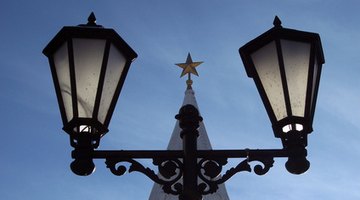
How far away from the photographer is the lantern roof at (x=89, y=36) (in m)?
5.23

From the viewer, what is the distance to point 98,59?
5.14 metres

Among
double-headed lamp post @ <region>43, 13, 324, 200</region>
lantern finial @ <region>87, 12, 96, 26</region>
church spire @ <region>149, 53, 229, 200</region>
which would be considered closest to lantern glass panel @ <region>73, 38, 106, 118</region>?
double-headed lamp post @ <region>43, 13, 324, 200</region>

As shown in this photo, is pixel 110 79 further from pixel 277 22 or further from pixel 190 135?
pixel 277 22

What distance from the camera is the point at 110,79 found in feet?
17.0

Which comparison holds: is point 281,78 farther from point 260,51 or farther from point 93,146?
point 93,146

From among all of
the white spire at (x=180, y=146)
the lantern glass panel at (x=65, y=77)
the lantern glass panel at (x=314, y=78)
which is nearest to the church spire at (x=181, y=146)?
the white spire at (x=180, y=146)

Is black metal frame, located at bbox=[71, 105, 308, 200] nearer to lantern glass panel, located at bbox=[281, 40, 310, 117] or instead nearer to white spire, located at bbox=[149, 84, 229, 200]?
lantern glass panel, located at bbox=[281, 40, 310, 117]

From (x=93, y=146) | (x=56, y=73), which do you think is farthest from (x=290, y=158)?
(x=56, y=73)

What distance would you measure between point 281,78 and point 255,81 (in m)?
0.24

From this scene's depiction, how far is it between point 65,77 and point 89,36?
1.26 ft

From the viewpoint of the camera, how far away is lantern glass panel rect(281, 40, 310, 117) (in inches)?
203

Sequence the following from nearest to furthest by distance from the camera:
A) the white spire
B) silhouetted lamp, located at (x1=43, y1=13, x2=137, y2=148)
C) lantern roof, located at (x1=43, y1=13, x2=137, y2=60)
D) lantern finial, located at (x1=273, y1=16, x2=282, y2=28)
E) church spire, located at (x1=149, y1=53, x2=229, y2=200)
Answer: silhouetted lamp, located at (x1=43, y1=13, x2=137, y2=148) < lantern roof, located at (x1=43, y1=13, x2=137, y2=60) < lantern finial, located at (x1=273, y1=16, x2=282, y2=28) < church spire, located at (x1=149, y1=53, x2=229, y2=200) < the white spire

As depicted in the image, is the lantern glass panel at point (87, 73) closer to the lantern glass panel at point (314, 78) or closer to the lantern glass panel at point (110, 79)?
the lantern glass panel at point (110, 79)

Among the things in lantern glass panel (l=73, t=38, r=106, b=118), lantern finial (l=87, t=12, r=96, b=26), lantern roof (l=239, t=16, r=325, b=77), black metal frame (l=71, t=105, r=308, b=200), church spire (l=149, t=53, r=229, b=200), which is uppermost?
church spire (l=149, t=53, r=229, b=200)
